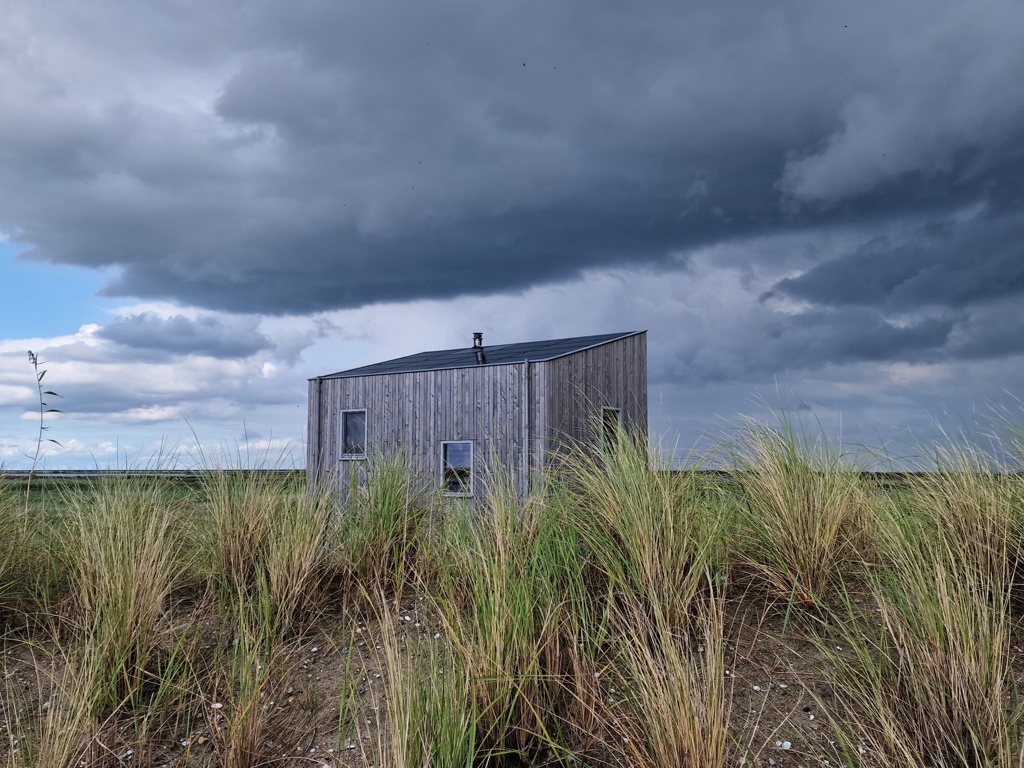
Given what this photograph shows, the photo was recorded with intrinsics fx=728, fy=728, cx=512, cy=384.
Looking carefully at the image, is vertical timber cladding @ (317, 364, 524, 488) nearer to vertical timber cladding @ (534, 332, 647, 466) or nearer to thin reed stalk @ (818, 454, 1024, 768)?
vertical timber cladding @ (534, 332, 647, 466)

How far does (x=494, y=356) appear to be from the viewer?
1596cm

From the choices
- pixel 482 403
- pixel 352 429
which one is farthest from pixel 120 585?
pixel 352 429

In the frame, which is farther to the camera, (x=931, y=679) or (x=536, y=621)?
(x=536, y=621)

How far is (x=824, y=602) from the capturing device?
3.67 meters

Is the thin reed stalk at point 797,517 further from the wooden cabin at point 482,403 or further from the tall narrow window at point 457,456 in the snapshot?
the tall narrow window at point 457,456

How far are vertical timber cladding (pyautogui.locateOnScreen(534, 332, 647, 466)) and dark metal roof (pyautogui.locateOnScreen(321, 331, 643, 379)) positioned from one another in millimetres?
204

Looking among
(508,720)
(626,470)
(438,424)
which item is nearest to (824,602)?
(626,470)

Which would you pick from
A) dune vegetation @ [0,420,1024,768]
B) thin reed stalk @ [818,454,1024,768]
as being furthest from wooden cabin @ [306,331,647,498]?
thin reed stalk @ [818,454,1024,768]

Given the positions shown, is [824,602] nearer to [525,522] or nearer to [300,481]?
[525,522]

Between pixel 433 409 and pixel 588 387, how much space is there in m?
3.02

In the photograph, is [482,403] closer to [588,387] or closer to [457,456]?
[457,456]

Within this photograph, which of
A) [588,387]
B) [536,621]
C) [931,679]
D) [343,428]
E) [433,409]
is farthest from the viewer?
[343,428]

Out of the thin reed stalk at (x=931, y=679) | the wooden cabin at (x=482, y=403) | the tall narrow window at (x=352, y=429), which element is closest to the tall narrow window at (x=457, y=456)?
the wooden cabin at (x=482, y=403)

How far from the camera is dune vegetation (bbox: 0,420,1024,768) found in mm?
2639
